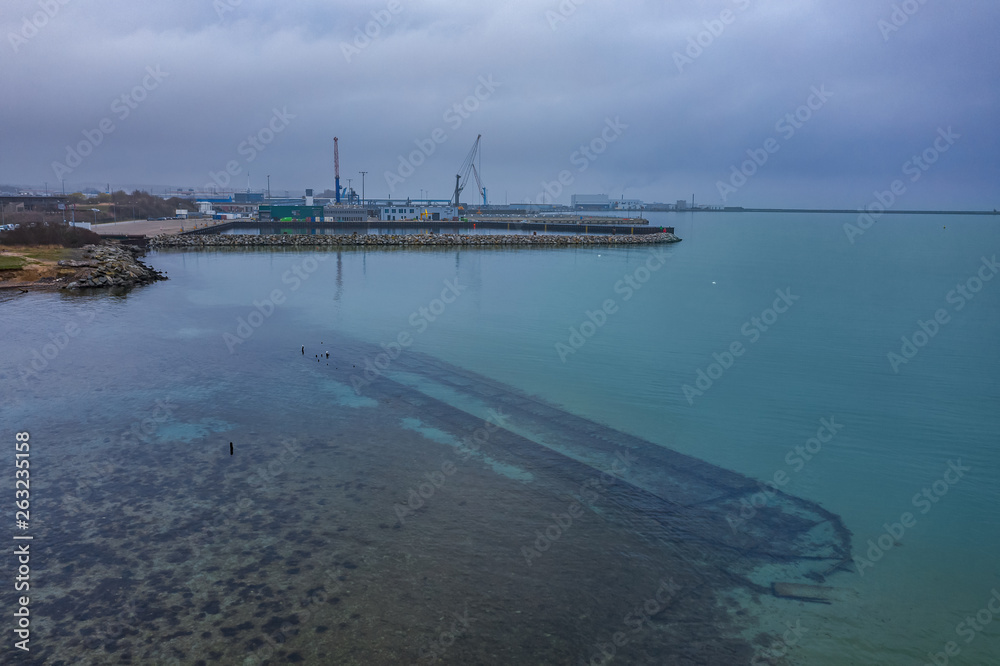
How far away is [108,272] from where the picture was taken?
28828 mm

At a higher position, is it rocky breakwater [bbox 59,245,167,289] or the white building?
the white building

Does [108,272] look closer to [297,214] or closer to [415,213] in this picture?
[297,214]

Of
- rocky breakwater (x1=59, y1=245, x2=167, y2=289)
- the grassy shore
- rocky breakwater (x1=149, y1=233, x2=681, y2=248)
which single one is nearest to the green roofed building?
rocky breakwater (x1=149, y1=233, x2=681, y2=248)

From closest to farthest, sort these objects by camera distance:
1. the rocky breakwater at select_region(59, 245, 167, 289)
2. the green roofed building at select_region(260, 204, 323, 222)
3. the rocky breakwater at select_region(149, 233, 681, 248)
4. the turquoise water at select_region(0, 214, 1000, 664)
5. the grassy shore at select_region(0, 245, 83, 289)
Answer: the turquoise water at select_region(0, 214, 1000, 664)
the grassy shore at select_region(0, 245, 83, 289)
the rocky breakwater at select_region(59, 245, 167, 289)
the rocky breakwater at select_region(149, 233, 681, 248)
the green roofed building at select_region(260, 204, 323, 222)

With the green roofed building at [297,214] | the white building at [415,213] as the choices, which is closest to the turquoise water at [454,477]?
the green roofed building at [297,214]

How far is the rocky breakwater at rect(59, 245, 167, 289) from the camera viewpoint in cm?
2762

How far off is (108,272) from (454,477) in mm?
25901

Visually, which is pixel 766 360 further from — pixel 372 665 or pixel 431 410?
pixel 372 665

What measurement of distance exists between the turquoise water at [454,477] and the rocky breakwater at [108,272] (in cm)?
407

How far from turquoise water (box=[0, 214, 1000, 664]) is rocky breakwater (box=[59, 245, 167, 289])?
13.3ft

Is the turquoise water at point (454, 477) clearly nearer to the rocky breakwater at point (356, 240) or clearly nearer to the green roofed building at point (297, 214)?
the rocky breakwater at point (356, 240)

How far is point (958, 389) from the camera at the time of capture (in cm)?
1591

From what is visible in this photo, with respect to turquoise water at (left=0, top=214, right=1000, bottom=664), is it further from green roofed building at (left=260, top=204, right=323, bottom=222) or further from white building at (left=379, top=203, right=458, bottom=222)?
white building at (left=379, top=203, right=458, bottom=222)

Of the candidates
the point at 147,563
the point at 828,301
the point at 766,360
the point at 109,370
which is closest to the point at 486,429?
the point at 147,563
